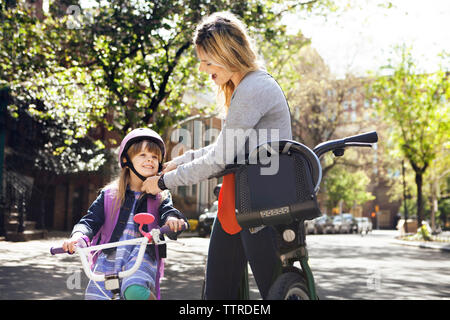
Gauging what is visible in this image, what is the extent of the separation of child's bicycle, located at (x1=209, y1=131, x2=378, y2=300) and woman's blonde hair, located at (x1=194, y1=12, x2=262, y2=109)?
0.50m

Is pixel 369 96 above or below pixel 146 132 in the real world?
above

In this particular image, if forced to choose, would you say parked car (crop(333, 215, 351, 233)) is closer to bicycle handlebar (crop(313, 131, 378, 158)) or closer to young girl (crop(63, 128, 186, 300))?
young girl (crop(63, 128, 186, 300))

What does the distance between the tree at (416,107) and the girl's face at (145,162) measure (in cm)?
2593

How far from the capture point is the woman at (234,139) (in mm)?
2225

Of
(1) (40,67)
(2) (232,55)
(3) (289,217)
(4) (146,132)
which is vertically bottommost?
(3) (289,217)

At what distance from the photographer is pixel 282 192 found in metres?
2.04

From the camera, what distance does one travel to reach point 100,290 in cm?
241

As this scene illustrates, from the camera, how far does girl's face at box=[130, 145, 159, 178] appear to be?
2812 millimetres

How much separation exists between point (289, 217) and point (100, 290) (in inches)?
38.0

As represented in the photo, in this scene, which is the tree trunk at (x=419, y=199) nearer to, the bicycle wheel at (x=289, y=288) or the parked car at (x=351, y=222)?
the parked car at (x=351, y=222)

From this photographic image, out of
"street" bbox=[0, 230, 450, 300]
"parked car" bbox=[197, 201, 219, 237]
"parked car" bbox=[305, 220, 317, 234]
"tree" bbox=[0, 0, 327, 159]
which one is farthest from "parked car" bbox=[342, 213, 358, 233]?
"street" bbox=[0, 230, 450, 300]

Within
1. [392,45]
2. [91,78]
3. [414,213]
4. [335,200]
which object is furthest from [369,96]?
[414,213]

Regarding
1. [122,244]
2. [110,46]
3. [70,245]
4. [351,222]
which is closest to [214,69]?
[122,244]
